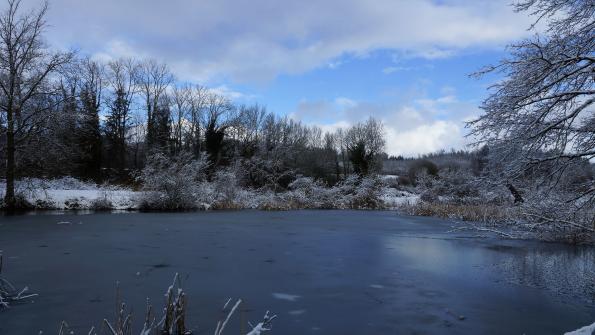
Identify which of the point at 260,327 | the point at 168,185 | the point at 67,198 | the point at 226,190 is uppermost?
the point at 168,185

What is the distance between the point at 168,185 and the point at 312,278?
17.4 metres

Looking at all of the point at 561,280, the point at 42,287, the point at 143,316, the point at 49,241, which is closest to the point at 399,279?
the point at 561,280

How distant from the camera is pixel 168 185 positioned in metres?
24.3

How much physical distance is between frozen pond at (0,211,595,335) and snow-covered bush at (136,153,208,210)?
9205 mm

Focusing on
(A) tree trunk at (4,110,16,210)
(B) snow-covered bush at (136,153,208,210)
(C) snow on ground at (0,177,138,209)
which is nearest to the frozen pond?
(A) tree trunk at (4,110,16,210)

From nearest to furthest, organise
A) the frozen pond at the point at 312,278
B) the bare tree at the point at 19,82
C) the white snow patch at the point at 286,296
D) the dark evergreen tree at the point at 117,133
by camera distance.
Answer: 1. the frozen pond at the point at 312,278
2. the white snow patch at the point at 286,296
3. the bare tree at the point at 19,82
4. the dark evergreen tree at the point at 117,133

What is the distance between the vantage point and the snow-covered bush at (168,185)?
2419 cm

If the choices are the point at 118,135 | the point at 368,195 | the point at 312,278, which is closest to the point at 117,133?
the point at 118,135

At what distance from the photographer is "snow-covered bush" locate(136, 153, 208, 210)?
24.2 m

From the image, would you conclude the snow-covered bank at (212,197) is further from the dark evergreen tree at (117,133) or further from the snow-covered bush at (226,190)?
the dark evergreen tree at (117,133)

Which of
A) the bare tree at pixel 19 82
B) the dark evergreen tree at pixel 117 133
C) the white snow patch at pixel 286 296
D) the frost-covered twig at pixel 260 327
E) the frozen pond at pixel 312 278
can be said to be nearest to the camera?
the frost-covered twig at pixel 260 327

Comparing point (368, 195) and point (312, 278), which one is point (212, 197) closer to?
point (368, 195)


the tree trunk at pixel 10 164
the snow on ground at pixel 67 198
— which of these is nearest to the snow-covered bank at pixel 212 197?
the snow on ground at pixel 67 198

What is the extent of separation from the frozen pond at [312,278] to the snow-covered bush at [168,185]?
9205 millimetres
